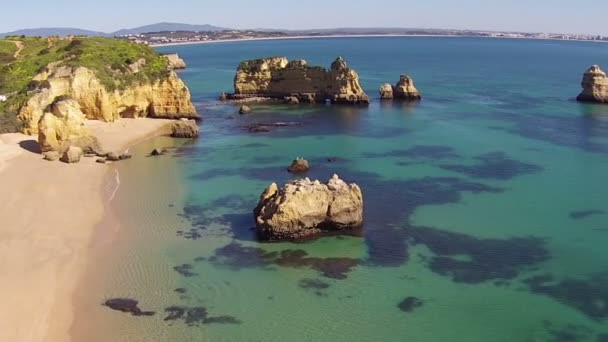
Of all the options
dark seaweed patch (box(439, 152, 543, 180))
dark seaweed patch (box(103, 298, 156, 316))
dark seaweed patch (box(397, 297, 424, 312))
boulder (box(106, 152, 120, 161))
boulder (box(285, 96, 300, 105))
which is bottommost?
dark seaweed patch (box(397, 297, 424, 312))

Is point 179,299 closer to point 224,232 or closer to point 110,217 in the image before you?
point 224,232

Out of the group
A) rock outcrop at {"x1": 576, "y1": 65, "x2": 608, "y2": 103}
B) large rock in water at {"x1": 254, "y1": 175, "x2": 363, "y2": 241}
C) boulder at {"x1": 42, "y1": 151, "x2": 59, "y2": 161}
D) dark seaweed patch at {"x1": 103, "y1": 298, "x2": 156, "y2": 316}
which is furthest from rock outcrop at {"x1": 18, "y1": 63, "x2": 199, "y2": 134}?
rock outcrop at {"x1": 576, "y1": 65, "x2": 608, "y2": 103}

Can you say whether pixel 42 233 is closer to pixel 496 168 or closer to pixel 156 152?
pixel 156 152

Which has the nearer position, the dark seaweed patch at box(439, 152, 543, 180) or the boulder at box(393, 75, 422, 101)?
the dark seaweed patch at box(439, 152, 543, 180)

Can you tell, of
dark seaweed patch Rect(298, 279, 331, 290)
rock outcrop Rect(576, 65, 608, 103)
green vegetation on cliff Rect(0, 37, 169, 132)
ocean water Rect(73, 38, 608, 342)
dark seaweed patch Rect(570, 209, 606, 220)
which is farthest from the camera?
rock outcrop Rect(576, 65, 608, 103)

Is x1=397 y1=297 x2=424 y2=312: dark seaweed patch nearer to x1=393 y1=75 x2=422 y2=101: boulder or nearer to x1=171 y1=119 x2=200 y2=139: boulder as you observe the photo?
x1=171 y1=119 x2=200 y2=139: boulder

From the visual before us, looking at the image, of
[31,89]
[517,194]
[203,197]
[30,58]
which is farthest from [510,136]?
[30,58]

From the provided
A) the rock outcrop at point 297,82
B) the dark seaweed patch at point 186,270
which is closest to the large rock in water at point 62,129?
the dark seaweed patch at point 186,270
